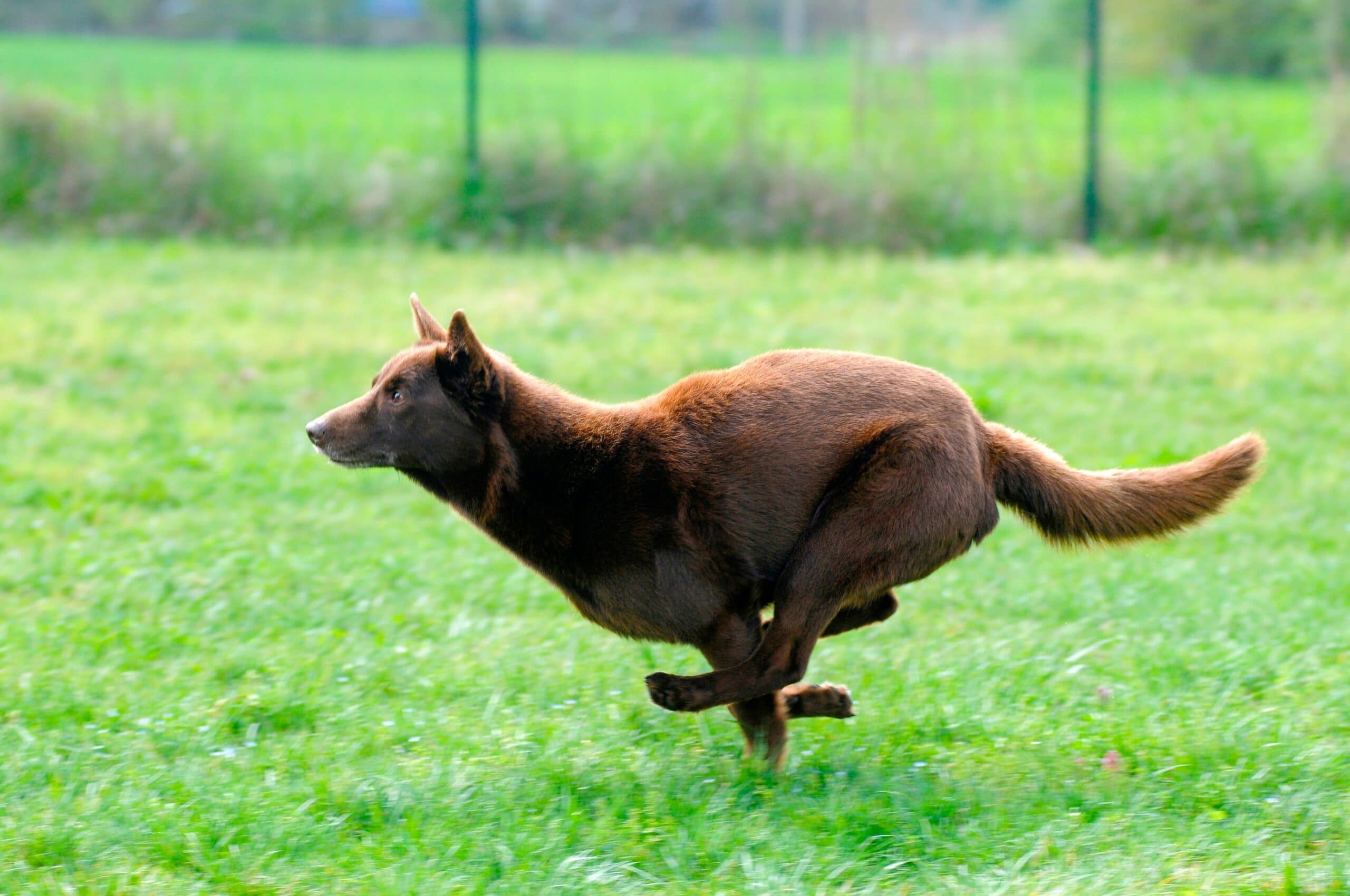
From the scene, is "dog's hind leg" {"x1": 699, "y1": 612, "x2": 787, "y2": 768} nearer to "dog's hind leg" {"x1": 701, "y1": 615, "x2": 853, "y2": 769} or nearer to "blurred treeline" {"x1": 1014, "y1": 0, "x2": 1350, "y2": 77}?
"dog's hind leg" {"x1": 701, "y1": 615, "x2": 853, "y2": 769}

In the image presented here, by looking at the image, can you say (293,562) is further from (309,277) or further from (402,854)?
(309,277)

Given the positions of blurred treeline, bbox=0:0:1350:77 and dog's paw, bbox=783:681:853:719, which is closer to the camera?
dog's paw, bbox=783:681:853:719

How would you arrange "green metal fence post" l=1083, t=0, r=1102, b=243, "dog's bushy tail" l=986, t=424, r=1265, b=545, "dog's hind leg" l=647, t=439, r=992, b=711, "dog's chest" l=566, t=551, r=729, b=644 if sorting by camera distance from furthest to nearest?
"green metal fence post" l=1083, t=0, r=1102, b=243 < "dog's bushy tail" l=986, t=424, r=1265, b=545 < "dog's chest" l=566, t=551, r=729, b=644 < "dog's hind leg" l=647, t=439, r=992, b=711

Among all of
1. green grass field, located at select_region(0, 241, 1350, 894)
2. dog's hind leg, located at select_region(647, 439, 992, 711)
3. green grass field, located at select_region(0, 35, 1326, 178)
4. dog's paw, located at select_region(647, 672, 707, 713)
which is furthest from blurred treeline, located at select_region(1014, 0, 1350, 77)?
dog's paw, located at select_region(647, 672, 707, 713)

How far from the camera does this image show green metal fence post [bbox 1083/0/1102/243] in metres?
12.6

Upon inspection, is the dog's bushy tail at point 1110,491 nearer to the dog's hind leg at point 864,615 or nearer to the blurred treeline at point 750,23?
the dog's hind leg at point 864,615

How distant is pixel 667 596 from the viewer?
13.1 feet

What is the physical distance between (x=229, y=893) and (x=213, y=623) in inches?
82.7

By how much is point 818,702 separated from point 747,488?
2.54 feet

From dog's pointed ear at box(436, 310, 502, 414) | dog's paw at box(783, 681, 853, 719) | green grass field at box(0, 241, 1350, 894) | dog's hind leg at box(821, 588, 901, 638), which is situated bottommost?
green grass field at box(0, 241, 1350, 894)

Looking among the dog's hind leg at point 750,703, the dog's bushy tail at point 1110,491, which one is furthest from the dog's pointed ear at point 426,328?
the dog's bushy tail at point 1110,491

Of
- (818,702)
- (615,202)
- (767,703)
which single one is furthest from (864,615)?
(615,202)

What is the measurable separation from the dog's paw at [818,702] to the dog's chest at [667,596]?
43 centimetres

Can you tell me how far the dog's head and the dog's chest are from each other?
0.60 metres
